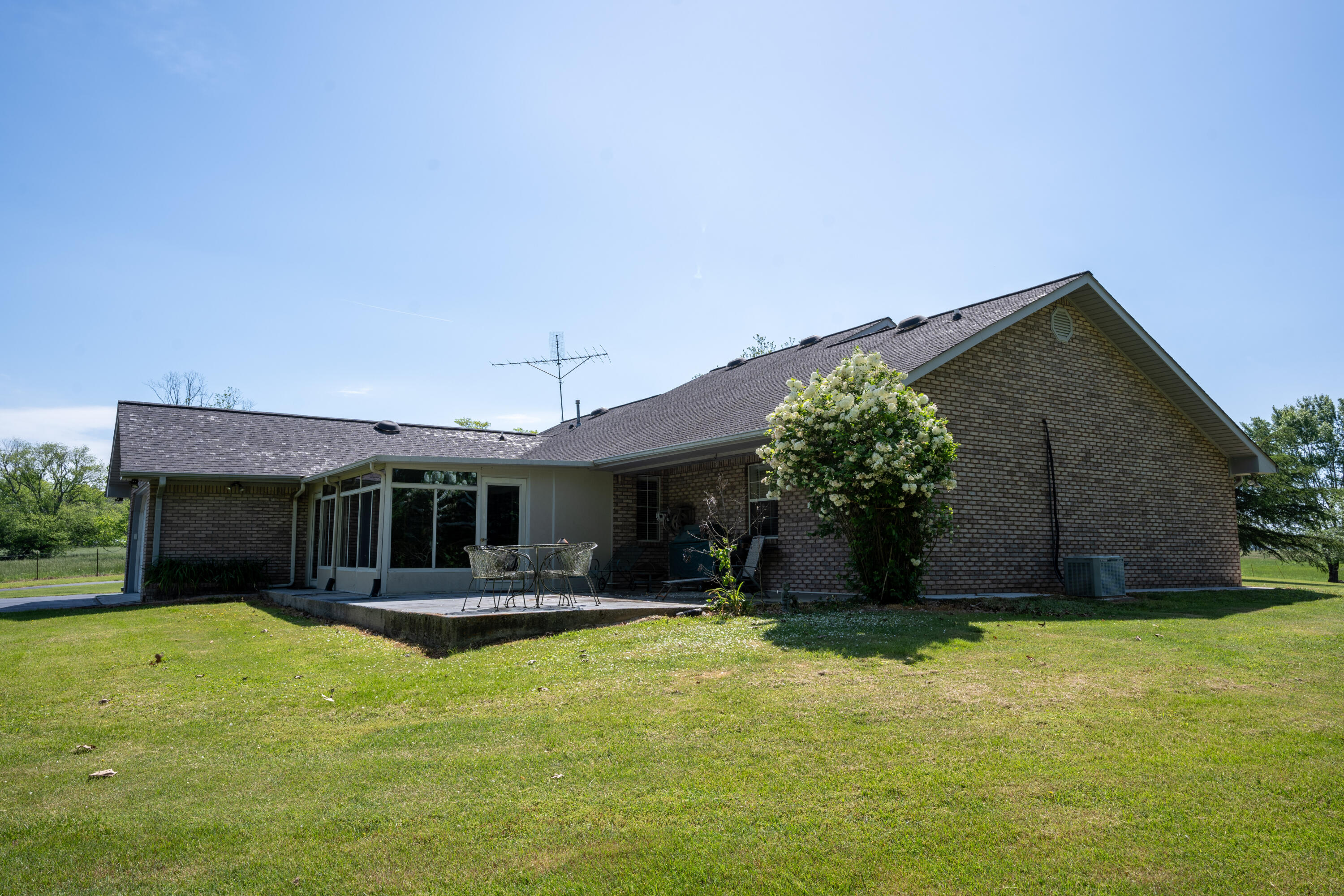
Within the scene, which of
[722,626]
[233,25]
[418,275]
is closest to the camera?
[722,626]

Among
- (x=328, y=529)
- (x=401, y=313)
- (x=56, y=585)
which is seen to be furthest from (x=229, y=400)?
(x=328, y=529)

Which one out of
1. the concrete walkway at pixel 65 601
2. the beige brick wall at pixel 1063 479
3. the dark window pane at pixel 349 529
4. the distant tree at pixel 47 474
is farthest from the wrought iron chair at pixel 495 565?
the distant tree at pixel 47 474

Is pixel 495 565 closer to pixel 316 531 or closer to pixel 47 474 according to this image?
pixel 316 531

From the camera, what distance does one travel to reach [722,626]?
884 centimetres

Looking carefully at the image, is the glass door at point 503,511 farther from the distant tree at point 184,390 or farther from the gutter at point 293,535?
the distant tree at point 184,390

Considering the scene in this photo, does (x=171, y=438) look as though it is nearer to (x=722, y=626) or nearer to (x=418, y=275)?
(x=418, y=275)

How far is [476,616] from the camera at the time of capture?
343 inches

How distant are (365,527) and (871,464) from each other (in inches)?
383

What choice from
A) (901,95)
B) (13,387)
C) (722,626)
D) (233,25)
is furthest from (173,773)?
(13,387)

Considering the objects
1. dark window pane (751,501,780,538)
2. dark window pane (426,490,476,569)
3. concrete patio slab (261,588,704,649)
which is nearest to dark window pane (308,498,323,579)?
dark window pane (426,490,476,569)

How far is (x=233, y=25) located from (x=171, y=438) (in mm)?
12785

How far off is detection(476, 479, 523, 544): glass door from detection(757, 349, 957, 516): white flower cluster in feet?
20.0

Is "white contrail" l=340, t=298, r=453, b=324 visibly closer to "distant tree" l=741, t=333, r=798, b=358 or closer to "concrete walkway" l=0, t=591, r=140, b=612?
"concrete walkway" l=0, t=591, r=140, b=612

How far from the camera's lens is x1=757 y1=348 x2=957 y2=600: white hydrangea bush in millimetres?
9773
